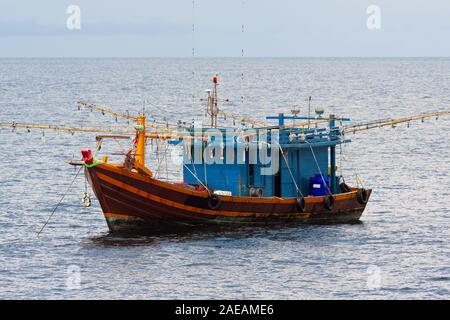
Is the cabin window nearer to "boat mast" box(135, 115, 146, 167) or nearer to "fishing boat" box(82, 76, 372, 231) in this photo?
"fishing boat" box(82, 76, 372, 231)

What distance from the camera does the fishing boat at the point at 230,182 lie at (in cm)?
5509

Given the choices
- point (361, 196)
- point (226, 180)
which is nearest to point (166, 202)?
point (226, 180)

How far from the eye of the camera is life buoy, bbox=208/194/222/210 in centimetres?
5584

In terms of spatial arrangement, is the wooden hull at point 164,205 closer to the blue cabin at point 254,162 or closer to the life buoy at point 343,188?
the blue cabin at point 254,162

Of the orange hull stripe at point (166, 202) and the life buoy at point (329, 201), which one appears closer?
the orange hull stripe at point (166, 202)

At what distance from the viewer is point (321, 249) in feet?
175

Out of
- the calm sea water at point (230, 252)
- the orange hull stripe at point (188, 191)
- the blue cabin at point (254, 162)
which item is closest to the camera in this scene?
the calm sea water at point (230, 252)

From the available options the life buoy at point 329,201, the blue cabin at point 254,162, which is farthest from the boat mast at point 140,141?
the life buoy at point 329,201

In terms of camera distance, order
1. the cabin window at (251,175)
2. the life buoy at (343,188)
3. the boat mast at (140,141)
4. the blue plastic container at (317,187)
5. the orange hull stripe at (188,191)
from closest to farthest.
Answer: the orange hull stripe at (188,191), the boat mast at (140,141), the cabin window at (251,175), the blue plastic container at (317,187), the life buoy at (343,188)

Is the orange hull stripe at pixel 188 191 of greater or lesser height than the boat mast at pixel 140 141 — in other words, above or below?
below

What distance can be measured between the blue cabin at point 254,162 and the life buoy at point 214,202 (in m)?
2.02

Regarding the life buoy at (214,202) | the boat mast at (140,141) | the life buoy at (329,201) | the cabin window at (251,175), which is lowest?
the life buoy at (329,201)

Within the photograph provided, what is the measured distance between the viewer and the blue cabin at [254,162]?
191 feet
